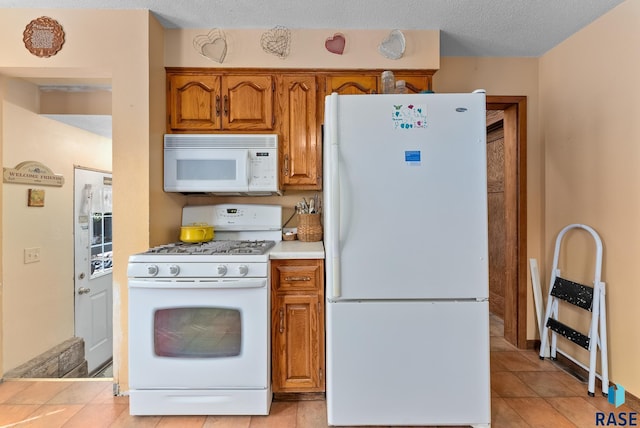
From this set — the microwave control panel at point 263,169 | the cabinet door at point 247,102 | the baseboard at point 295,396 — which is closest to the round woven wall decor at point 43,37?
the cabinet door at point 247,102

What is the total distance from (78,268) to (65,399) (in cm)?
134

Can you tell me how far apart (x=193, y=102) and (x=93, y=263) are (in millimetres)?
2036

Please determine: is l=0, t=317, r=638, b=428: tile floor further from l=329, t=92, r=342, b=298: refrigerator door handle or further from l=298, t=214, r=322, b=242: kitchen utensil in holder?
l=298, t=214, r=322, b=242: kitchen utensil in holder

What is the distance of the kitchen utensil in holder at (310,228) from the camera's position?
246 cm

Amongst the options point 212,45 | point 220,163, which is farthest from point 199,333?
point 212,45

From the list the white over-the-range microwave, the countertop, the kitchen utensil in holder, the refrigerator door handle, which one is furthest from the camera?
→ the kitchen utensil in holder

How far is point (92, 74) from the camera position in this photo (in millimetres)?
2217

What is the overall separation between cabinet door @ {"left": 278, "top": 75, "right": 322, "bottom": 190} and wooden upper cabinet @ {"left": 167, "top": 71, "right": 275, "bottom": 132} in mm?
108

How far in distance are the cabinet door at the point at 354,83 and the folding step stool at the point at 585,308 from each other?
163 cm

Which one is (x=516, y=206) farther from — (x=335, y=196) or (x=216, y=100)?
(x=216, y=100)

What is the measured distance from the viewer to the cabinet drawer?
201 cm

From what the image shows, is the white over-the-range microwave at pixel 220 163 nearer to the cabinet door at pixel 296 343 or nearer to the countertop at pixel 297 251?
the countertop at pixel 297 251

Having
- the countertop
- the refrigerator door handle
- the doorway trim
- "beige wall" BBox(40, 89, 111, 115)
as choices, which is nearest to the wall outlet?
"beige wall" BBox(40, 89, 111, 115)

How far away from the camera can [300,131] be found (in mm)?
2404
